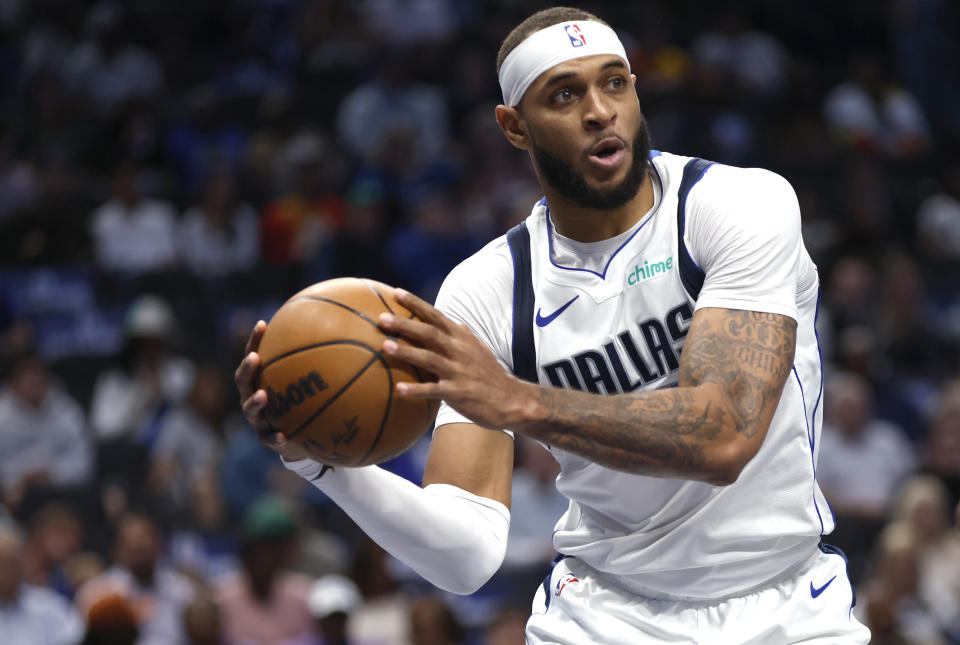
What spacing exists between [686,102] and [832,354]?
331cm

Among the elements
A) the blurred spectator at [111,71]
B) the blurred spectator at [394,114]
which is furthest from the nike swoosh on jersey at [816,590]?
the blurred spectator at [111,71]

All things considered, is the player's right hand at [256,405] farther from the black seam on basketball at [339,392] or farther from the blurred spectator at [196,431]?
the blurred spectator at [196,431]

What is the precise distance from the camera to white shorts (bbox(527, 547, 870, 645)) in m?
3.64

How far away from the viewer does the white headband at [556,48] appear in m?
3.80

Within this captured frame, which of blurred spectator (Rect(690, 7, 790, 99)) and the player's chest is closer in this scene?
the player's chest

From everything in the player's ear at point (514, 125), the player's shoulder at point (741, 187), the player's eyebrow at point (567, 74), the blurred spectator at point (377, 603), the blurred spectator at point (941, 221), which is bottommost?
the blurred spectator at point (941, 221)

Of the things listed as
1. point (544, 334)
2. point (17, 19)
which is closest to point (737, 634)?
point (544, 334)

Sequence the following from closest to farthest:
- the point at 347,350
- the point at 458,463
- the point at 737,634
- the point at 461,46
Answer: the point at 347,350
the point at 737,634
the point at 458,463
the point at 461,46

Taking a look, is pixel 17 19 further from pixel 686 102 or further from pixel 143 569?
pixel 143 569

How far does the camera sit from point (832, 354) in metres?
9.87

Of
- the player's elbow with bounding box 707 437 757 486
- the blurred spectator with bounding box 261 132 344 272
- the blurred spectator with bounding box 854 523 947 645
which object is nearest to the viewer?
the player's elbow with bounding box 707 437 757 486

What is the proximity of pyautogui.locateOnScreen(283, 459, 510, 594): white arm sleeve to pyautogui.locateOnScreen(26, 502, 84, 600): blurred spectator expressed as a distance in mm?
5188

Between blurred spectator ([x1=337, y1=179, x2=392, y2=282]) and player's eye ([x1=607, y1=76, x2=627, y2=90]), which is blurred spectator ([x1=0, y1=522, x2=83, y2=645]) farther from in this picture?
player's eye ([x1=607, y1=76, x2=627, y2=90])

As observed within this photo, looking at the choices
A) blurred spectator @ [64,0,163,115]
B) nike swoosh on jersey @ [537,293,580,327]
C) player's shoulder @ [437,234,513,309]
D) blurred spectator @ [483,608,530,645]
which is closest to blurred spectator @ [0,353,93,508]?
blurred spectator @ [483,608,530,645]
